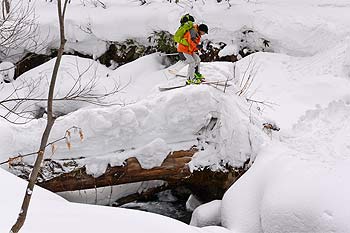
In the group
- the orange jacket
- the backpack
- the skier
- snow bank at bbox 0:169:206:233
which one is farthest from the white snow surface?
the backpack

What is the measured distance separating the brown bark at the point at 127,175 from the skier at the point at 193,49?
1.48m

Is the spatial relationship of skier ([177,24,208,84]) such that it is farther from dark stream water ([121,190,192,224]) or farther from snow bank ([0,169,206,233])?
snow bank ([0,169,206,233])

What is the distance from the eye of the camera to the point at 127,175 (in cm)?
626

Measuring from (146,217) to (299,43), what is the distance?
7431 millimetres

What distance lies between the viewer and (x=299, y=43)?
1073 centimetres

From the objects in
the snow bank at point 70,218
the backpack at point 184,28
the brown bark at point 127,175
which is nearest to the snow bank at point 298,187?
the brown bark at point 127,175

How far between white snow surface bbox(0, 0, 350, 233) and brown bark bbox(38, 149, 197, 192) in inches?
3.8

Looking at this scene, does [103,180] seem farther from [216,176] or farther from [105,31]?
[105,31]

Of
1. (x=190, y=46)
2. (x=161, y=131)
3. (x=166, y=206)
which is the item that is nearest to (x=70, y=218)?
(x=161, y=131)

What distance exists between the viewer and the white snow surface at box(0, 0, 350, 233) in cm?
476

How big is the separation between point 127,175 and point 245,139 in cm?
Answer: 165

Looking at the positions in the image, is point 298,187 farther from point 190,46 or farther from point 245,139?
point 190,46

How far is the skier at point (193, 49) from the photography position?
7148mm

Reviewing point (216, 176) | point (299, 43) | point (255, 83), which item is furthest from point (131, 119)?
point (299, 43)
